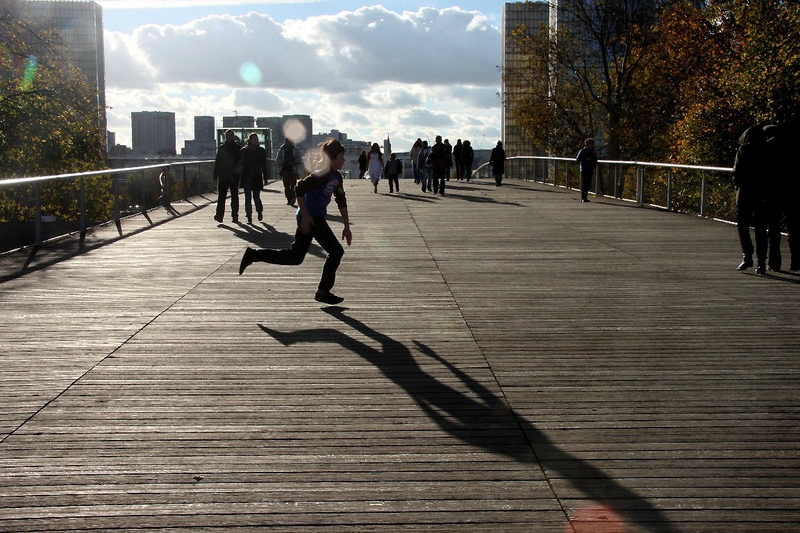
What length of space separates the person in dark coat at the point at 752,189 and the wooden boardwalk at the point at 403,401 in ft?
1.43

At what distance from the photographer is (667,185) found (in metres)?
21.6

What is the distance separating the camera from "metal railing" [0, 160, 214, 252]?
13357mm

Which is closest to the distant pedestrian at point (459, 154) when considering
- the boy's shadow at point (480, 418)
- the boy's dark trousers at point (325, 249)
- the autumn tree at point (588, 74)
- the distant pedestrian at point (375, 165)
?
the autumn tree at point (588, 74)

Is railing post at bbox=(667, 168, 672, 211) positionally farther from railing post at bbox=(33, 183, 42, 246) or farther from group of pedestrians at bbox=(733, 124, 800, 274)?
railing post at bbox=(33, 183, 42, 246)

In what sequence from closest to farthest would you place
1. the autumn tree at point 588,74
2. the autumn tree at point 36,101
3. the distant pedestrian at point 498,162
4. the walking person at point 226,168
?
1. the walking person at point 226,168
2. the autumn tree at point 36,101
3. the distant pedestrian at point 498,162
4. the autumn tree at point 588,74

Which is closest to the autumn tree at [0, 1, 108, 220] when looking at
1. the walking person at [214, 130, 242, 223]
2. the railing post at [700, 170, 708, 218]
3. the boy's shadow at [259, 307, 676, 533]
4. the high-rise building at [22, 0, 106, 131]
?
the walking person at [214, 130, 242, 223]

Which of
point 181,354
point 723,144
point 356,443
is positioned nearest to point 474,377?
point 356,443

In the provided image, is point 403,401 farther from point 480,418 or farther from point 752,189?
point 752,189

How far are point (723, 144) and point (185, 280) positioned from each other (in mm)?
22167

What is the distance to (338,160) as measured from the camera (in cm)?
→ 890

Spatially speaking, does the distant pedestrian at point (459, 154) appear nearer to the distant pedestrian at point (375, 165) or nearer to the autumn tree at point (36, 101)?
the distant pedestrian at point (375, 165)

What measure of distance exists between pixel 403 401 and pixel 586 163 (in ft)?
66.5

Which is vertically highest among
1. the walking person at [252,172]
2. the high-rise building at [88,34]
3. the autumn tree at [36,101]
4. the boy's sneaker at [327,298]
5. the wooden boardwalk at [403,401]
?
the high-rise building at [88,34]

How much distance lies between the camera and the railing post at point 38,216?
13508 mm
